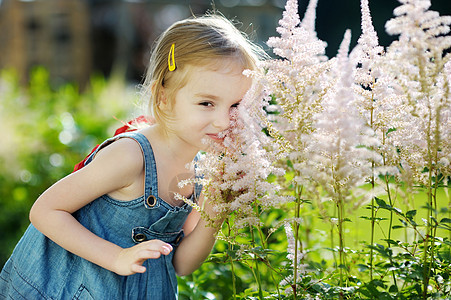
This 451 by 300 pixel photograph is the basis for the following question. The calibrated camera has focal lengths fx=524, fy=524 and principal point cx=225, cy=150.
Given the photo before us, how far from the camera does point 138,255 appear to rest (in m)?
1.69

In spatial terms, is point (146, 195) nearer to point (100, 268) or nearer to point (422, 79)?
point (100, 268)

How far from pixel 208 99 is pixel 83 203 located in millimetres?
607

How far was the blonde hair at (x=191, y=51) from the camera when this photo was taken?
6.70 ft

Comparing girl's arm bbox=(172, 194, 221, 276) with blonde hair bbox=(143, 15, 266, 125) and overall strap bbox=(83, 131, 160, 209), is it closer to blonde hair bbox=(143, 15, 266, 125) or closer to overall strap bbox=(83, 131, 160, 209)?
overall strap bbox=(83, 131, 160, 209)

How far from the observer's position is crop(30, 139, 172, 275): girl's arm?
1.86 meters

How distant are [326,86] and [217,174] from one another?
418 millimetres

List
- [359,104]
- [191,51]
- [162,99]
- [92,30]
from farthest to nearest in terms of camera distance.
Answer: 1. [92,30]
2. [162,99]
3. [191,51]
4. [359,104]

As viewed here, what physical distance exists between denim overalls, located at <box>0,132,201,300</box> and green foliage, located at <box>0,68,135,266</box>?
1.58 meters

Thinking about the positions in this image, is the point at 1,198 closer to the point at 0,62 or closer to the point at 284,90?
the point at 284,90

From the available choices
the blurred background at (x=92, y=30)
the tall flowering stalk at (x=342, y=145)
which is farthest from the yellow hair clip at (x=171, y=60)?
the blurred background at (x=92, y=30)

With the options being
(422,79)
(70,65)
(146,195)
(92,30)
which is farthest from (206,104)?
(92,30)

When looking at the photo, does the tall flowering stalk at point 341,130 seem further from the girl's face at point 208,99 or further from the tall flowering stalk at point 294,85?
the girl's face at point 208,99

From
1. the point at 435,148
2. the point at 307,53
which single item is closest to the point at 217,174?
the point at 307,53

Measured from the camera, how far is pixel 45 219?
1888mm
